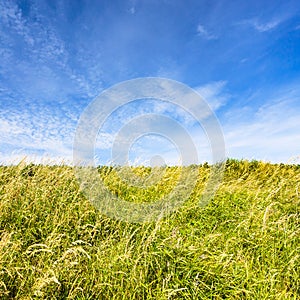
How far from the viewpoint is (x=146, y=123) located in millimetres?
9781

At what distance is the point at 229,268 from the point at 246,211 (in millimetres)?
2504

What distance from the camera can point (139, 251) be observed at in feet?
12.9

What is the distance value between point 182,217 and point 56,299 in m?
2.89

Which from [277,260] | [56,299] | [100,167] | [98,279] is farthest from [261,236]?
[100,167]

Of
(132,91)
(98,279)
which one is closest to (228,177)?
(132,91)

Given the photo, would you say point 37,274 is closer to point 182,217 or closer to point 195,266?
point 195,266

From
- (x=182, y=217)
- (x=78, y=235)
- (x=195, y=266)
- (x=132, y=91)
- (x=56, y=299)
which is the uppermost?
(x=132, y=91)

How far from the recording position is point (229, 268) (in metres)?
3.49

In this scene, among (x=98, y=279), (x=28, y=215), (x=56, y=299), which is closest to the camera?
(x=56, y=299)

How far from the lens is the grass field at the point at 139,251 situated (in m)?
3.22

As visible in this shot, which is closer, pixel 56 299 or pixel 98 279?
pixel 56 299

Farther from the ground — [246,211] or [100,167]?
[100,167]

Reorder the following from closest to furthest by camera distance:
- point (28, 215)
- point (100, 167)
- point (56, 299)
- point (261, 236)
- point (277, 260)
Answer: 1. point (56, 299)
2. point (277, 260)
3. point (261, 236)
4. point (28, 215)
5. point (100, 167)

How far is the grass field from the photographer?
10.6ft
